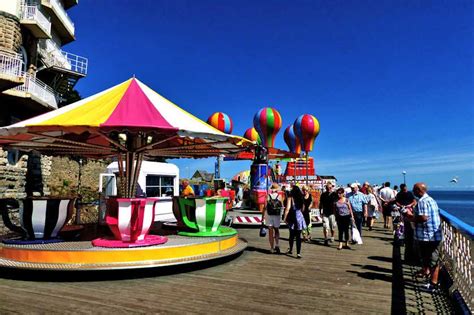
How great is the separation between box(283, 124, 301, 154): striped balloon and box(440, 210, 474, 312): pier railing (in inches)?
920

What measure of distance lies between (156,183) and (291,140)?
18.4m

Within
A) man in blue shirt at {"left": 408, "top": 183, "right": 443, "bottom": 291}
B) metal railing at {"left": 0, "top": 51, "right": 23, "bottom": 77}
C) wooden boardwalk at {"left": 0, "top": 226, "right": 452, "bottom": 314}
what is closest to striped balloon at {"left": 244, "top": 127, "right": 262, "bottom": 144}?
metal railing at {"left": 0, "top": 51, "right": 23, "bottom": 77}

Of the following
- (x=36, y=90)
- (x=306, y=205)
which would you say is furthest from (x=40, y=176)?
(x=306, y=205)

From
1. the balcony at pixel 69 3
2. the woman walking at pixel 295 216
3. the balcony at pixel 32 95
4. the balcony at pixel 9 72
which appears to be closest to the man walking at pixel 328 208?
the woman walking at pixel 295 216

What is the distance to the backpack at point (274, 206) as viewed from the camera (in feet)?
25.5

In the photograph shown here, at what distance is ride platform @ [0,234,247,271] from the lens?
5.87 meters

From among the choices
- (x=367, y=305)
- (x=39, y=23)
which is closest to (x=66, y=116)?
(x=367, y=305)

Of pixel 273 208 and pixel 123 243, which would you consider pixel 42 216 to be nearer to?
pixel 123 243

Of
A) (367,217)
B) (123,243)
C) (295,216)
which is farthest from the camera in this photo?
(367,217)

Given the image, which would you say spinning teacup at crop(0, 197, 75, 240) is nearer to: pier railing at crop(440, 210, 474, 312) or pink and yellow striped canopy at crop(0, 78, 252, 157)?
pink and yellow striped canopy at crop(0, 78, 252, 157)

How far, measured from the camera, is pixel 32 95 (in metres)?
17.6

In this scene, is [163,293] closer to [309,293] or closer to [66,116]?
[309,293]

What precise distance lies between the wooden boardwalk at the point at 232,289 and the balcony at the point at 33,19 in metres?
17.4

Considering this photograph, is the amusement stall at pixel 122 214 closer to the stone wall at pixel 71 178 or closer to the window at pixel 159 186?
the window at pixel 159 186
